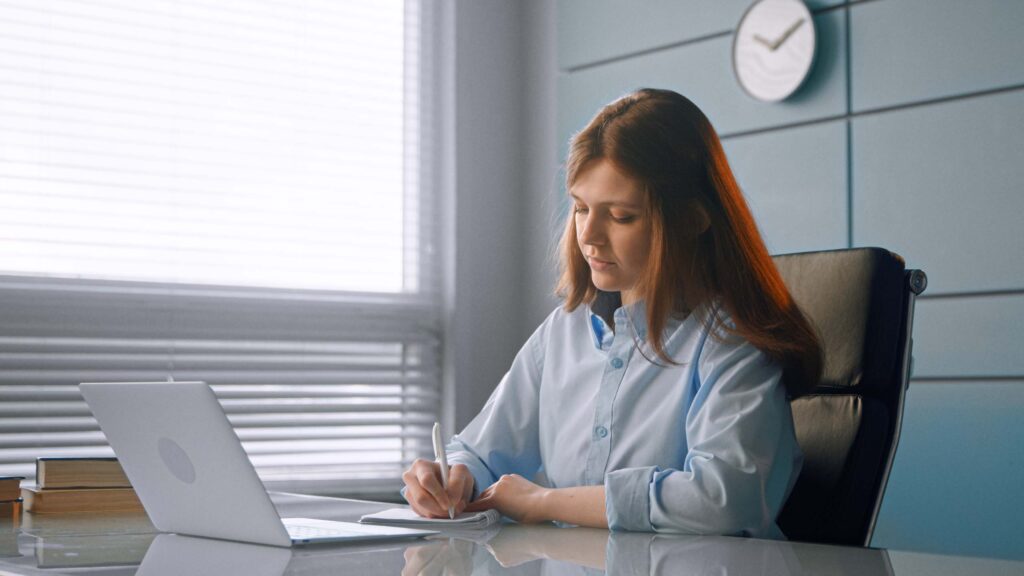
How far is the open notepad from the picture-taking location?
1354 mm

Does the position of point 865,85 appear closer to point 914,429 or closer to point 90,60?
point 914,429

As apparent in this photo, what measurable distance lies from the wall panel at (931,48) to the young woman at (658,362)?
1.27m

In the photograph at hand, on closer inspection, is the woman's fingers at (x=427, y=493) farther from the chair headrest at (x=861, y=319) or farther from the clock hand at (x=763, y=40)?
the clock hand at (x=763, y=40)

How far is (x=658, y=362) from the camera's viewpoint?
5.14ft

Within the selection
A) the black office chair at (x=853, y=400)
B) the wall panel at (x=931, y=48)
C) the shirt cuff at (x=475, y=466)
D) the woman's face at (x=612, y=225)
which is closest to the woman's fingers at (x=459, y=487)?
the shirt cuff at (x=475, y=466)

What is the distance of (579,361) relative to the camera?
67.1 inches

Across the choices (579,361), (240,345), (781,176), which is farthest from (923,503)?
(240,345)

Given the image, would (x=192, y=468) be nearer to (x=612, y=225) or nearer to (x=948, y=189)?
(x=612, y=225)

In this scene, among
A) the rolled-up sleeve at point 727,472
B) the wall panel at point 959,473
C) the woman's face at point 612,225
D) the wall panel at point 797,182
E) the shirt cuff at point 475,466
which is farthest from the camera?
the wall panel at point 797,182

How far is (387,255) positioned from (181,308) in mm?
704

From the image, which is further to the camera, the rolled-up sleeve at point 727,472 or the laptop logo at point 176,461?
the rolled-up sleeve at point 727,472

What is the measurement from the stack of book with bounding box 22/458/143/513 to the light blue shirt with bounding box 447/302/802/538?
1.63 ft

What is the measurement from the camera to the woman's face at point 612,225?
156 centimetres

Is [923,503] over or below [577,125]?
below
